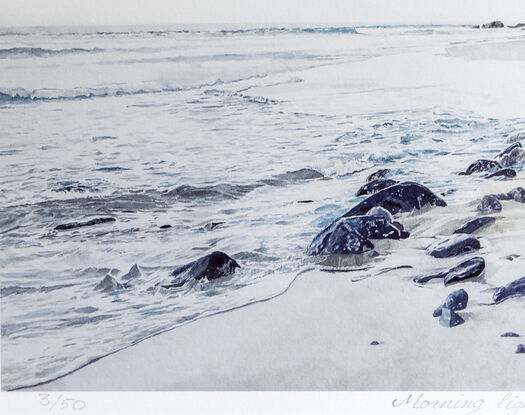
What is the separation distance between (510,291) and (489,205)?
21cm

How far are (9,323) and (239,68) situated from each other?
791 millimetres

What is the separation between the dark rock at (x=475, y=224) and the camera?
1.30 meters

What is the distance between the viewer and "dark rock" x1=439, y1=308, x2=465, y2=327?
1252 mm

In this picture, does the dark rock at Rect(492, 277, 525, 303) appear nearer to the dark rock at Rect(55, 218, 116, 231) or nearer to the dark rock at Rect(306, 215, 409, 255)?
the dark rock at Rect(306, 215, 409, 255)

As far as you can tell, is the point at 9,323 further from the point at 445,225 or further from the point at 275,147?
the point at 445,225

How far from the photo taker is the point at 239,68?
1.29 metres

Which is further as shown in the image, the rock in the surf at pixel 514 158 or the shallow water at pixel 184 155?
the rock in the surf at pixel 514 158

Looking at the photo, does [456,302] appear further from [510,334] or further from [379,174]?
[379,174]

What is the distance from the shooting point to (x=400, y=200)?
4.26 feet
